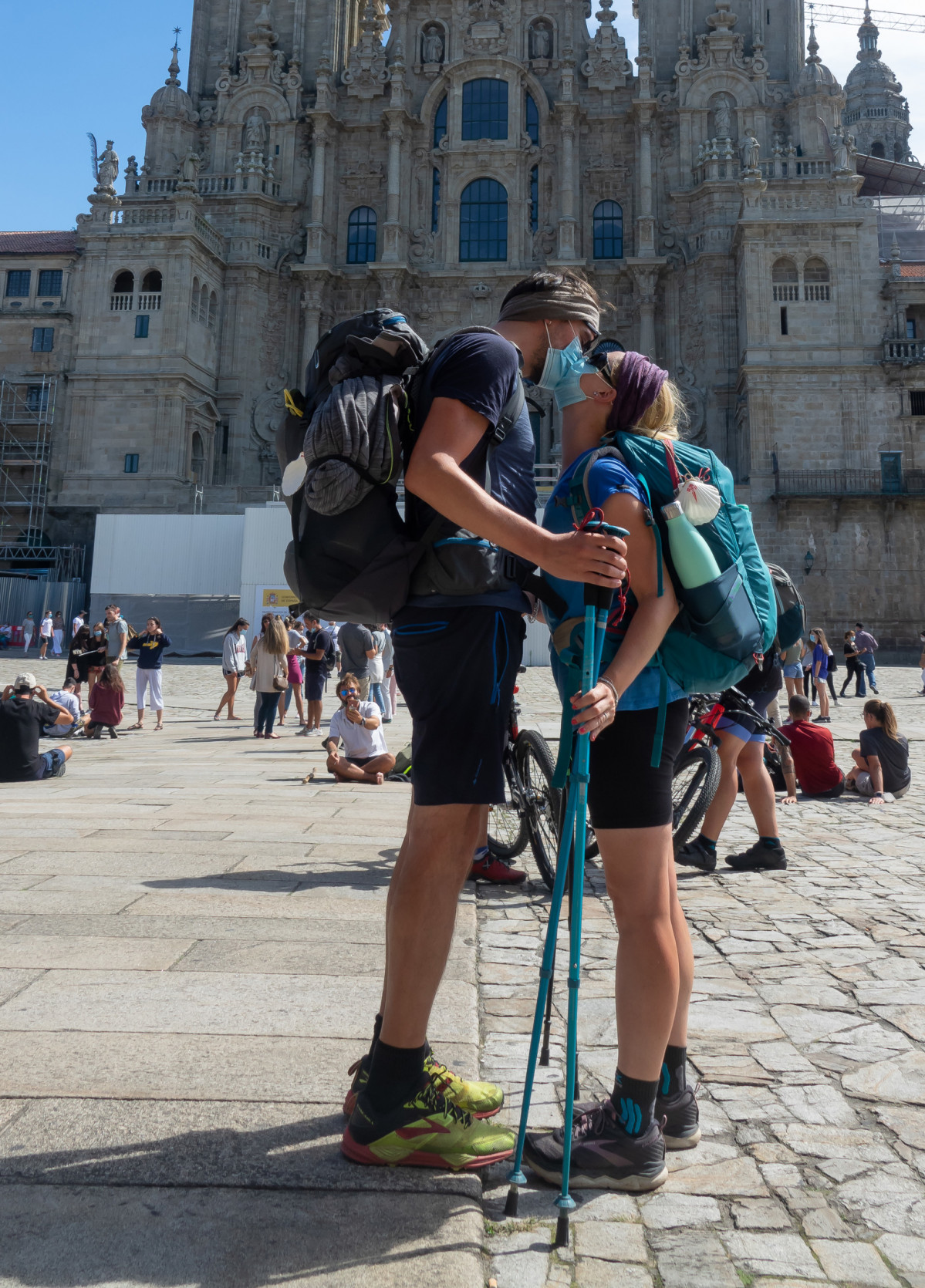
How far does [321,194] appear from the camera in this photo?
39062mm

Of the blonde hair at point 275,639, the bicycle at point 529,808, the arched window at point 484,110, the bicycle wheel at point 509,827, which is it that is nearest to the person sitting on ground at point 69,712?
the blonde hair at point 275,639

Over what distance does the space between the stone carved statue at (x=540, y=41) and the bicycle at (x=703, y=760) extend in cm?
4246

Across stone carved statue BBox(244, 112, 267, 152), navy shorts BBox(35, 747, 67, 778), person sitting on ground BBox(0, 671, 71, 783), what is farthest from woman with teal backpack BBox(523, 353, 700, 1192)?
stone carved statue BBox(244, 112, 267, 152)

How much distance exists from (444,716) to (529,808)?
296 centimetres

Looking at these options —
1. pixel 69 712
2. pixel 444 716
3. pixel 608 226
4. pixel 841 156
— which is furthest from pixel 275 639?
pixel 608 226

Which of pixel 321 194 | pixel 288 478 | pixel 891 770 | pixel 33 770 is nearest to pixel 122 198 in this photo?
pixel 321 194

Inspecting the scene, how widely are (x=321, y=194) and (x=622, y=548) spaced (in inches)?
1630

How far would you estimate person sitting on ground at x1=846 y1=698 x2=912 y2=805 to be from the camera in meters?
7.90

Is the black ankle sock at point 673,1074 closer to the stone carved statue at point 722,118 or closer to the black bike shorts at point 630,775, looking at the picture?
the black bike shorts at point 630,775

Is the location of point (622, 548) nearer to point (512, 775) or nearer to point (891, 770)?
point (512, 775)

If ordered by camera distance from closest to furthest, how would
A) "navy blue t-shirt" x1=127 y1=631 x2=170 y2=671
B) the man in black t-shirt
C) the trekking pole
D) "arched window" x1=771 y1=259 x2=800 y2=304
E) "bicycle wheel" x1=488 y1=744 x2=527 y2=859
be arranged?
the trekking pole
"bicycle wheel" x1=488 y1=744 x2=527 y2=859
"navy blue t-shirt" x1=127 y1=631 x2=170 y2=671
the man in black t-shirt
"arched window" x1=771 y1=259 x2=800 y2=304

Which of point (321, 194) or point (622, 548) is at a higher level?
point (321, 194)

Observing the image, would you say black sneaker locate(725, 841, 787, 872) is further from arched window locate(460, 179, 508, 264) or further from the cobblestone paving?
arched window locate(460, 179, 508, 264)

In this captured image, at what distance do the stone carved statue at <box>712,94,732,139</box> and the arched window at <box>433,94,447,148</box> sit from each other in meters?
10.7
